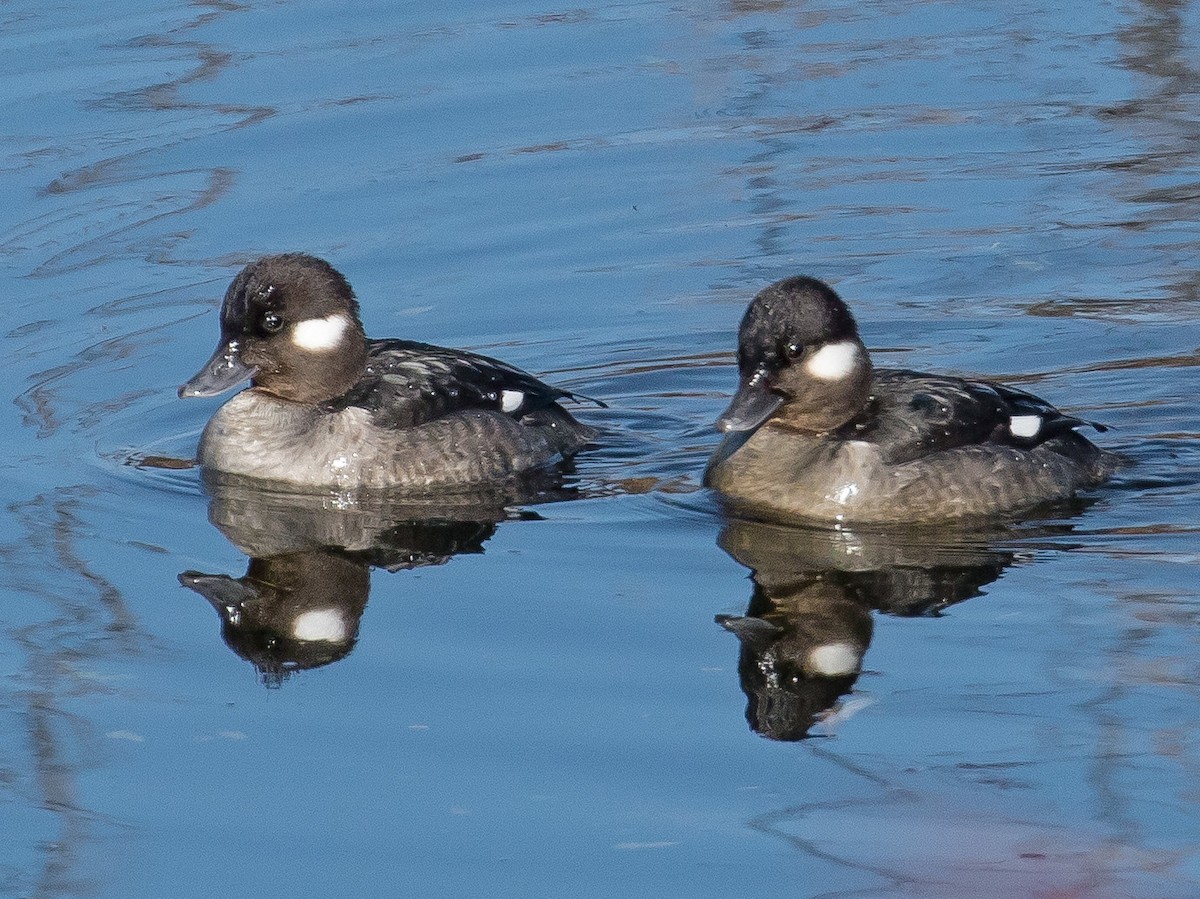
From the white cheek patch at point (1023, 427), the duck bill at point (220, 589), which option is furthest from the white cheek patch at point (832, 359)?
the duck bill at point (220, 589)

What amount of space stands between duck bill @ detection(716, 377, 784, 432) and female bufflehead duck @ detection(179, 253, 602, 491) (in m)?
1.35

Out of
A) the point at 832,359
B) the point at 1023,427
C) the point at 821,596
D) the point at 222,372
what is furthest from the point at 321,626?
the point at 1023,427

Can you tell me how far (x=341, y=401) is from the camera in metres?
10.4

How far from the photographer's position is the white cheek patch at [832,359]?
948cm

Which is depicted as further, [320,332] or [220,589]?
[320,332]

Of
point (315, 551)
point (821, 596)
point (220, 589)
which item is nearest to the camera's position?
point (821, 596)

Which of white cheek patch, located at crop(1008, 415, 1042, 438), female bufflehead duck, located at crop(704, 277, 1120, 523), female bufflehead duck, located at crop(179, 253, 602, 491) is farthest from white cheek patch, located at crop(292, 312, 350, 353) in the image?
white cheek patch, located at crop(1008, 415, 1042, 438)

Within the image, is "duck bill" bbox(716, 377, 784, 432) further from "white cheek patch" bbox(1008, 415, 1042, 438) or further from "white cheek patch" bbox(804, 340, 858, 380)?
"white cheek patch" bbox(1008, 415, 1042, 438)

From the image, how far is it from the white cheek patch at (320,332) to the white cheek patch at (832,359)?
2.37 meters

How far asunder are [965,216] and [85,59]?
697 cm

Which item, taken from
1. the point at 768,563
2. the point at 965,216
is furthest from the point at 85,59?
the point at 768,563

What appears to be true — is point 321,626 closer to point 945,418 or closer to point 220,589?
point 220,589

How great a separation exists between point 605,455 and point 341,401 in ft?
4.52

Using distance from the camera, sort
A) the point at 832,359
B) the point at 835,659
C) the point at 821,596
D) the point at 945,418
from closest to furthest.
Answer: the point at 835,659 → the point at 821,596 → the point at 832,359 → the point at 945,418
